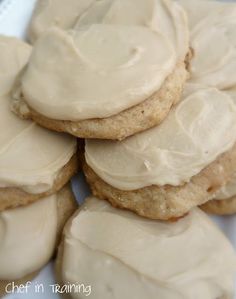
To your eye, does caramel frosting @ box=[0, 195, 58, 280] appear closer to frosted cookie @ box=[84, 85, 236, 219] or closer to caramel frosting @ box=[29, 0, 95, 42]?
frosted cookie @ box=[84, 85, 236, 219]

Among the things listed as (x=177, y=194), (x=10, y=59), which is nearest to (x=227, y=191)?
(x=177, y=194)

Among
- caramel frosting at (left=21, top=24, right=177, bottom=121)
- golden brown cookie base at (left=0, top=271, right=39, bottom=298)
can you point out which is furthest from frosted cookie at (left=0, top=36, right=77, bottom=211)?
golden brown cookie base at (left=0, top=271, right=39, bottom=298)

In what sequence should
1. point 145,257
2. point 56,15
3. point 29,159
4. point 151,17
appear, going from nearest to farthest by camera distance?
1. point 145,257
2. point 29,159
3. point 151,17
4. point 56,15

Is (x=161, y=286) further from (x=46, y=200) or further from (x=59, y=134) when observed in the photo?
(x=59, y=134)

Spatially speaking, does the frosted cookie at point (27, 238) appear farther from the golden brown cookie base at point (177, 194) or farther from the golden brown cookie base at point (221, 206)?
the golden brown cookie base at point (221, 206)

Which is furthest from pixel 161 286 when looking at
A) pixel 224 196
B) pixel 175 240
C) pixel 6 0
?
pixel 6 0

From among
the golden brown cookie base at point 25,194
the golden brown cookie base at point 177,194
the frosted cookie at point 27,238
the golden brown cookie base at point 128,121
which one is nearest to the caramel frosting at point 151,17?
the golden brown cookie base at point 128,121

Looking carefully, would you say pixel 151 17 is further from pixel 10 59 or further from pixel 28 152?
pixel 28 152

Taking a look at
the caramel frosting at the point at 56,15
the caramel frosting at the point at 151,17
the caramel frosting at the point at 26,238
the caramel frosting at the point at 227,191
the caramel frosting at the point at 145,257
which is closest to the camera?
the caramel frosting at the point at 145,257
